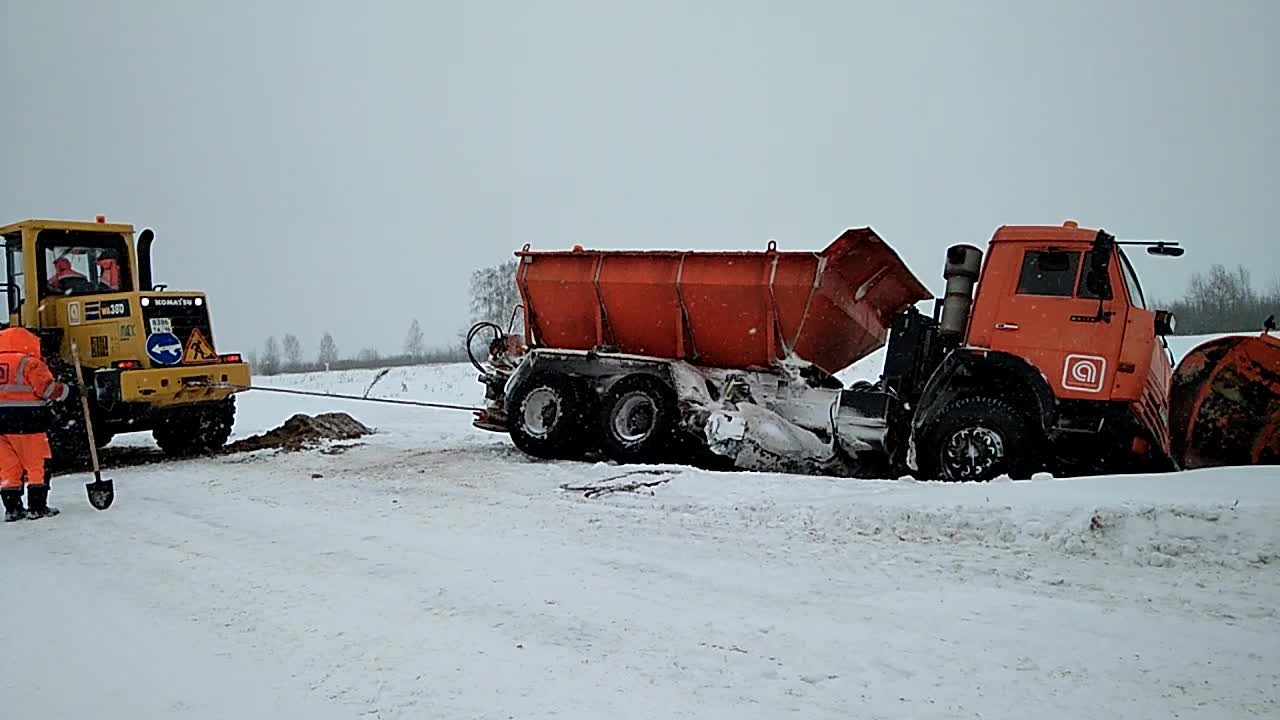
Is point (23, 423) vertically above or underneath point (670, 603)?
above

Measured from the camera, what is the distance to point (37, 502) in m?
7.46

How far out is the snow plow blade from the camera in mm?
8578

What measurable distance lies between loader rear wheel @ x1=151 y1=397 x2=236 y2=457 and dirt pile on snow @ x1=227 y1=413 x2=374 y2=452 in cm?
→ 34

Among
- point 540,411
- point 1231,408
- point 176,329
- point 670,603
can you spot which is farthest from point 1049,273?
point 176,329

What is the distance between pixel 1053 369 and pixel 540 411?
576cm

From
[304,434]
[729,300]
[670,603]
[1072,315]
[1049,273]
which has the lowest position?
[304,434]

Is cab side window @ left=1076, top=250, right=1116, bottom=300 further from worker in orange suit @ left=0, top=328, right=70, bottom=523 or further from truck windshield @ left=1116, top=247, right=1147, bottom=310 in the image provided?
worker in orange suit @ left=0, top=328, right=70, bottom=523

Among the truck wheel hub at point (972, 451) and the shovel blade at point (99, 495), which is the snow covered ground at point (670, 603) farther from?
the truck wheel hub at point (972, 451)

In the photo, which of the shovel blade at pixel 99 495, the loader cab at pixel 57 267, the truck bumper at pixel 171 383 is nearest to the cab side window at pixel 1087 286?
the shovel blade at pixel 99 495

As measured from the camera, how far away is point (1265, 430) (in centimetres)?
848

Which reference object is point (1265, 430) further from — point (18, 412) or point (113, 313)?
point (113, 313)

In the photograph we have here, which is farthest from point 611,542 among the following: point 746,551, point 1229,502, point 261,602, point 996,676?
point 1229,502

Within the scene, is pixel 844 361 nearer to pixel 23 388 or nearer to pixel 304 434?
pixel 304 434

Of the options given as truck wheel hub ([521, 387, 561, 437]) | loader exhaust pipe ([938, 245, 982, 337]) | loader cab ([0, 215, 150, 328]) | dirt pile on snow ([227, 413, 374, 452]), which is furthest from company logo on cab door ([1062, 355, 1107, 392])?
loader cab ([0, 215, 150, 328])
